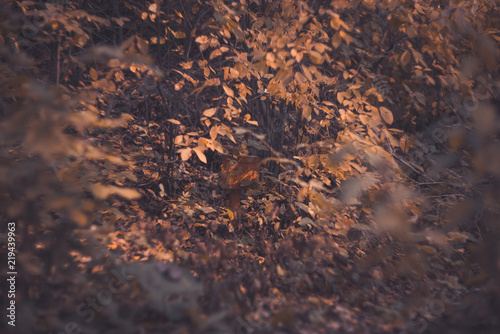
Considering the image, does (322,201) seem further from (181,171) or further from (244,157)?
(181,171)

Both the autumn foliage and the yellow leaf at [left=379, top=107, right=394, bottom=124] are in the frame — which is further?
the yellow leaf at [left=379, top=107, right=394, bottom=124]

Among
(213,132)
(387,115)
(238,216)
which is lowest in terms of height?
(238,216)

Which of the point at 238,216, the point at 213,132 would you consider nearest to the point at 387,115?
the point at 213,132

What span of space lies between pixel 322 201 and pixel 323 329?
687mm

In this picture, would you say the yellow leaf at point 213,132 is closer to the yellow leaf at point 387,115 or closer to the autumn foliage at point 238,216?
the autumn foliage at point 238,216

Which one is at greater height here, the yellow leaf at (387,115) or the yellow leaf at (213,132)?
the yellow leaf at (387,115)

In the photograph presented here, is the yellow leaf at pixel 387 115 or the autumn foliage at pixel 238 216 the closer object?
the autumn foliage at pixel 238 216

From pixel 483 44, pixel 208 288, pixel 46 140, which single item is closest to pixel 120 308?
pixel 208 288

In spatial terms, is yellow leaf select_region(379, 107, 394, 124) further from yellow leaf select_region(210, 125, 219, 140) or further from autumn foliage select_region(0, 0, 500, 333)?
yellow leaf select_region(210, 125, 219, 140)

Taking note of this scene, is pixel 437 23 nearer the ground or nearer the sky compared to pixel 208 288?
nearer the sky

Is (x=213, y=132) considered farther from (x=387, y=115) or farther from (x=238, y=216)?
(x=387, y=115)

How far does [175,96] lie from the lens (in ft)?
10.6

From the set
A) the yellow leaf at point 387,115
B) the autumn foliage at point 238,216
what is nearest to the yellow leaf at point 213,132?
the autumn foliage at point 238,216

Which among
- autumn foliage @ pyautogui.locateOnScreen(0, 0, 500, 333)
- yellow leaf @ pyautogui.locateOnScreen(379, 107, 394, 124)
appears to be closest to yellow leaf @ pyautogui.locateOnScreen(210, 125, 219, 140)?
autumn foliage @ pyautogui.locateOnScreen(0, 0, 500, 333)
